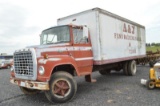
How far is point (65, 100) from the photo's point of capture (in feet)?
19.4

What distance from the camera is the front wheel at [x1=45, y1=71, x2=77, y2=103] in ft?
18.6

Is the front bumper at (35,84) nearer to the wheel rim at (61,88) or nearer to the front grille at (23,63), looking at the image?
the front grille at (23,63)

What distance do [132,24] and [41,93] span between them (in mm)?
7048

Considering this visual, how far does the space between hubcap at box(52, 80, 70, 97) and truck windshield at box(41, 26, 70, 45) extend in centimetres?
156

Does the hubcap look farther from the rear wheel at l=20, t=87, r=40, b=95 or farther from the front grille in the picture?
the rear wheel at l=20, t=87, r=40, b=95

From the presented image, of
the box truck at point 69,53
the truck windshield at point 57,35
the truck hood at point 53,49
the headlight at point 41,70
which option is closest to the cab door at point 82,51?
the box truck at point 69,53

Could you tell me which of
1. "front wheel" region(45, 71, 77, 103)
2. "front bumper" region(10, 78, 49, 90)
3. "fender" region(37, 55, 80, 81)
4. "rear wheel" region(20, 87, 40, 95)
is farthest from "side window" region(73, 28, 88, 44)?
"rear wheel" region(20, 87, 40, 95)

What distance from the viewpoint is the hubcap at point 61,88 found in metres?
5.80

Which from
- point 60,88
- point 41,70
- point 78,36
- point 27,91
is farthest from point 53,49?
point 27,91

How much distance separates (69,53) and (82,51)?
714mm

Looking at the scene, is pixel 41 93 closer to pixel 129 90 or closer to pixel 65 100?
pixel 65 100

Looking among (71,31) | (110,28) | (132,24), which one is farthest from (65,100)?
(132,24)

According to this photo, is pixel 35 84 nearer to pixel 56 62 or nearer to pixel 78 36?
pixel 56 62

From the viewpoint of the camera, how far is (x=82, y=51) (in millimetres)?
7035
